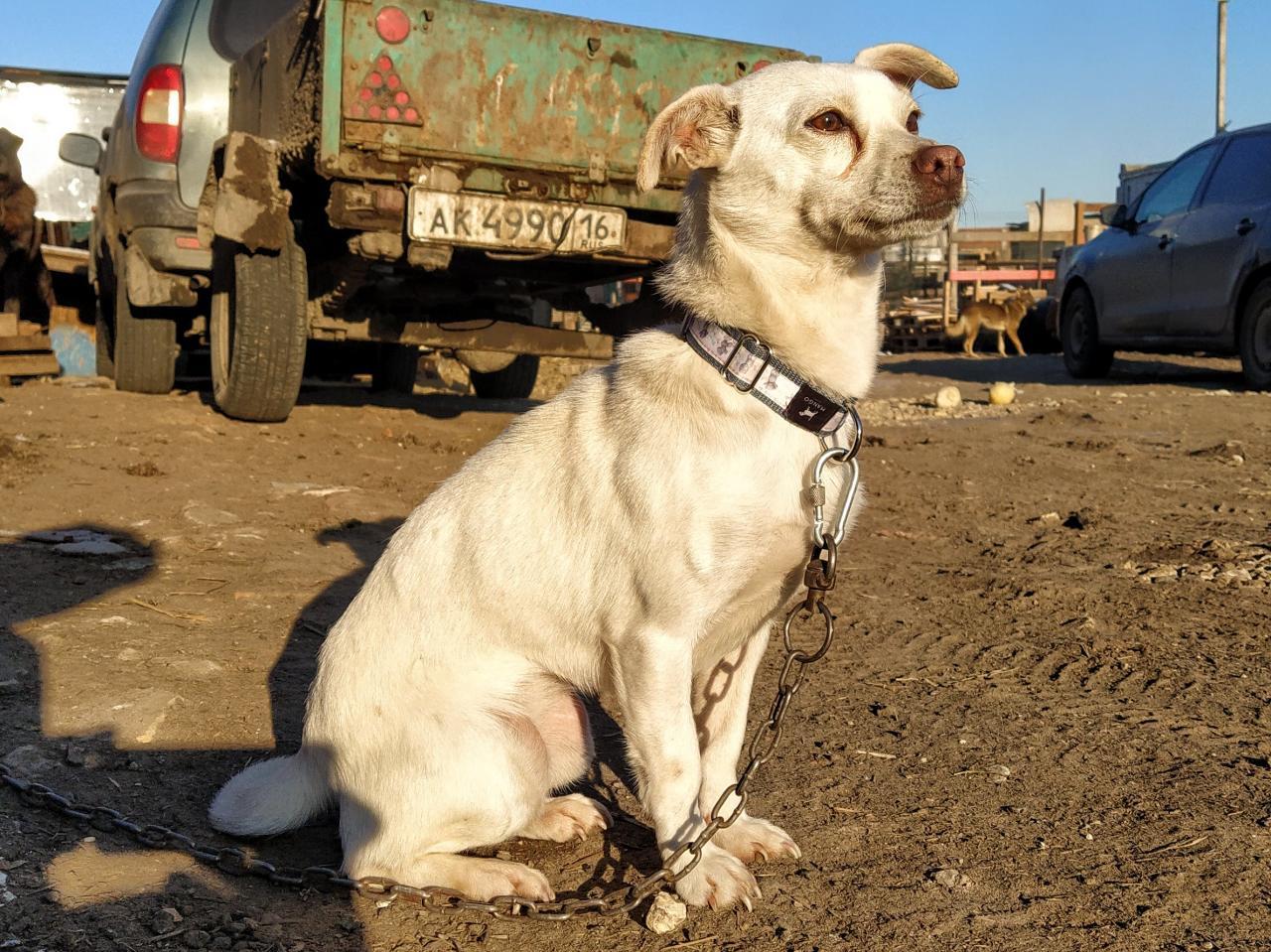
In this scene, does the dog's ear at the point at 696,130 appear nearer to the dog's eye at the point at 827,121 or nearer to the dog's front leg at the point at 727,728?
the dog's eye at the point at 827,121

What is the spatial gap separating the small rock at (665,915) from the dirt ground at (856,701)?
0.07 ft

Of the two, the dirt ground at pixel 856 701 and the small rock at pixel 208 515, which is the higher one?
the small rock at pixel 208 515

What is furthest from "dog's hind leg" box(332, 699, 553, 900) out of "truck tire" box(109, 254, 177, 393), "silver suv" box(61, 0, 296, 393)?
"truck tire" box(109, 254, 177, 393)

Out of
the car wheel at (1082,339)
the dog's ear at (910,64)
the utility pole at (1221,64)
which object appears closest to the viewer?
the dog's ear at (910,64)

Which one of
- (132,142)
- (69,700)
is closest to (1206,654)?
(69,700)

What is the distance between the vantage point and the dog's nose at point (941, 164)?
257cm

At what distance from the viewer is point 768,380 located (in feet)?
7.96

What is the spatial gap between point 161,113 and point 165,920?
618 cm

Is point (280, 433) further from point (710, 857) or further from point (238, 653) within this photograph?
point (710, 857)

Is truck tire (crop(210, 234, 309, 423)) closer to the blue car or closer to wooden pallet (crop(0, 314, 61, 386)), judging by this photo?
wooden pallet (crop(0, 314, 61, 386))

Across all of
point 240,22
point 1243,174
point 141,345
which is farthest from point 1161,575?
point 141,345

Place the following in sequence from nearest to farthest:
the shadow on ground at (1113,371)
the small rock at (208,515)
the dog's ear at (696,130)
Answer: the dog's ear at (696,130) < the small rock at (208,515) < the shadow on ground at (1113,371)

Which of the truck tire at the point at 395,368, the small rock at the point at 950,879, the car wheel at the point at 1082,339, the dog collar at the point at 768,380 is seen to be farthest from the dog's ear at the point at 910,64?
the car wheel at the point at 1082,339

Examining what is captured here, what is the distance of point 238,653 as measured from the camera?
370 cm
